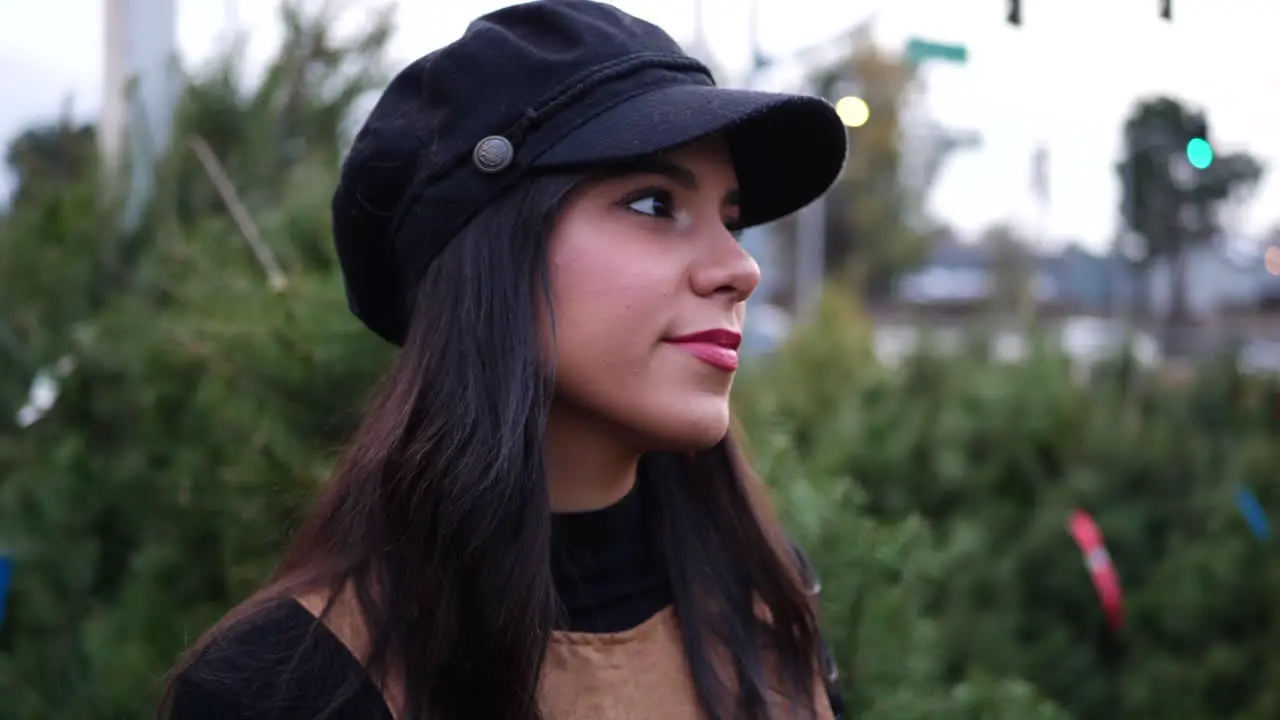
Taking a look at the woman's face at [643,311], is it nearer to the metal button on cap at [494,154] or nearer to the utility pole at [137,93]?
the metal button on cap at [494,154]

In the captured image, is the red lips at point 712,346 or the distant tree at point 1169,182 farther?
the distant tree at point 1169,182

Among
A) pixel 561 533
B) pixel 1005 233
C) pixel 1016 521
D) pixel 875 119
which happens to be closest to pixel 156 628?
pixel 561 533

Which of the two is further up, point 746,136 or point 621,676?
point 746,136

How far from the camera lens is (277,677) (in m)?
1.47

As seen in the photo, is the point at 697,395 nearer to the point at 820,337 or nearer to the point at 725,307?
the point at 725,307

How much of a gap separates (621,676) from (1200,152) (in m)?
2.90

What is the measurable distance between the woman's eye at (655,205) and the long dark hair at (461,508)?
80mm

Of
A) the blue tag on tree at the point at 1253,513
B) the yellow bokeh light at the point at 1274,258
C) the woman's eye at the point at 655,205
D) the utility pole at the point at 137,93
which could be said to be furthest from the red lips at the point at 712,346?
the yellow bokeh light at the point at 1274,258

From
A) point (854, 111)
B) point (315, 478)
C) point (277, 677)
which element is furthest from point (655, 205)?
point (854, 111)

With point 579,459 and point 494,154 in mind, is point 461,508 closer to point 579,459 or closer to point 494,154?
point 579,459

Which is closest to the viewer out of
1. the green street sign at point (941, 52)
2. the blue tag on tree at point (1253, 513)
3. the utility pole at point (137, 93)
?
the utility pole at point (137, 93)

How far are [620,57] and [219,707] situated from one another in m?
0.79

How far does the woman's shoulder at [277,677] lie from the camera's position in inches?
57.7

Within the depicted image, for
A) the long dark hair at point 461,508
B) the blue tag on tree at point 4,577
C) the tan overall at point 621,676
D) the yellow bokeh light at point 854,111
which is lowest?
the blue tag on tree at point 4,577
